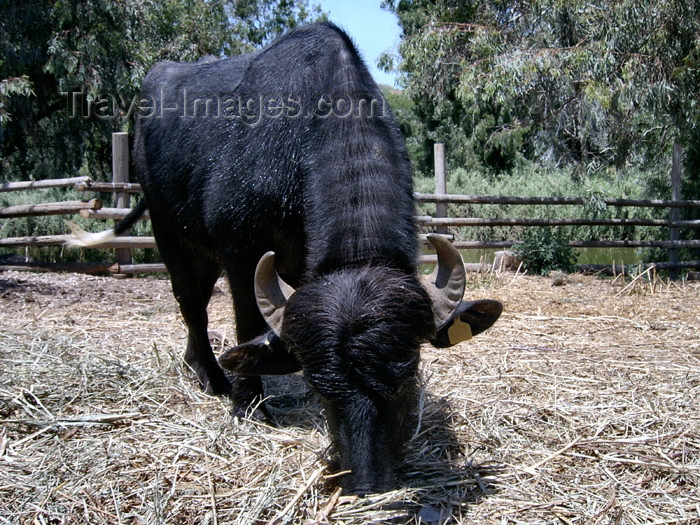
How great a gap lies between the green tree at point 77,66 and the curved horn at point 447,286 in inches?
400

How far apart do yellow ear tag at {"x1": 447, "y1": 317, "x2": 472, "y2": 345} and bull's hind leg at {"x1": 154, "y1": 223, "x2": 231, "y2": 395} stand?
7.70 feet

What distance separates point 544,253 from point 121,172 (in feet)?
24.6

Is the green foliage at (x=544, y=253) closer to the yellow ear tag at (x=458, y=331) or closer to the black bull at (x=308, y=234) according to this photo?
the black bull at (x=308, y=234)

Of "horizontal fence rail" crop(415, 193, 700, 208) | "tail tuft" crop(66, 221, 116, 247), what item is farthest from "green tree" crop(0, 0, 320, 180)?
"horizontal fence rail" crop(415, 193, 700, 208)

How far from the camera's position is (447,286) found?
3004 mm

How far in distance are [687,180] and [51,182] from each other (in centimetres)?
1257

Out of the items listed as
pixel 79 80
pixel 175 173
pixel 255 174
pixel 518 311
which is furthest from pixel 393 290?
pixel 79 80

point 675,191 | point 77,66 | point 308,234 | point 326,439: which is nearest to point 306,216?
point 308,234

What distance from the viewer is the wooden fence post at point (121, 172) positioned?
10711 mm

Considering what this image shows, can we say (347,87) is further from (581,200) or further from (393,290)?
(581,200)

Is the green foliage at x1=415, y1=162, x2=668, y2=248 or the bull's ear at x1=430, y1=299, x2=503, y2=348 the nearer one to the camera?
the bull's ear at x1=430, y1=299, x2=503, y2=348

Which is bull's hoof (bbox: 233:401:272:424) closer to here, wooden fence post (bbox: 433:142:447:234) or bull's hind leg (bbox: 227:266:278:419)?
bull's hind leg (bbox: 227:266:278:419)

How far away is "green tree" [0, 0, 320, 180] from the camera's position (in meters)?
13.5

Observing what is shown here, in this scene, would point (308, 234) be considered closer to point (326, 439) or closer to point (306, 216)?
point (306, 216)
